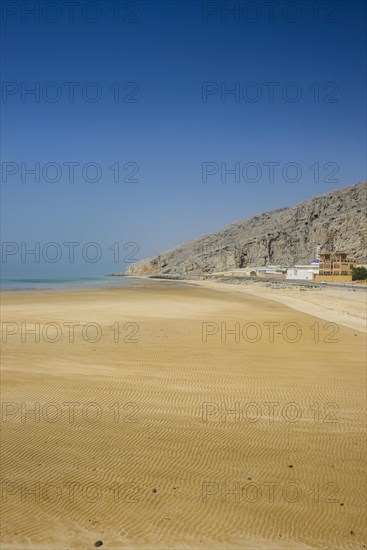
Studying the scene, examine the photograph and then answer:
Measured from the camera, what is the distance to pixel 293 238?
481 ft

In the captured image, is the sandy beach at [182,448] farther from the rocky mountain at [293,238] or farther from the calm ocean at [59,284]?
the rocky mountain at [293,238]

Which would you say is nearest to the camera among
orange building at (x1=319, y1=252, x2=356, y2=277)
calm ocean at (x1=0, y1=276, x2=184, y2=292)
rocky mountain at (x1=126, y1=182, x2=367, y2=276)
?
calm ocean at (x1=0, y1=276, x2=184, y2=292)

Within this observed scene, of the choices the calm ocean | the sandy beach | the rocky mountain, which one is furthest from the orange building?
the sandy beach

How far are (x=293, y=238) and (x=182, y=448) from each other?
14642 cm

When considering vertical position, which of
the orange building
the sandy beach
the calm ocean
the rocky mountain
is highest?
the rocky mountain

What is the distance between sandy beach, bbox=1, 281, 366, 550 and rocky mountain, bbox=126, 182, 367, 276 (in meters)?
118

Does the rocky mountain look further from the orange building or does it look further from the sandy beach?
the sandy beach

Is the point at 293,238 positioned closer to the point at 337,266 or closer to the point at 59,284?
the point at 337,266

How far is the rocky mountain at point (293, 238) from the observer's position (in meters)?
133

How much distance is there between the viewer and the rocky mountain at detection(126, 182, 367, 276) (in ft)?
435

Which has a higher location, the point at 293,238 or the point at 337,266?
the point at 293,238

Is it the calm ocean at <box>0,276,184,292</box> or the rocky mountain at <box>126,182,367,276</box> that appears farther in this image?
the rocky mountain at <box>126,182,367,276</box>

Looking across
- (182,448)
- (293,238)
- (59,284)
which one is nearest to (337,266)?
(59,284)

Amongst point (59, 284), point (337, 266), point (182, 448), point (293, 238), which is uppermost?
point (293, 238)
